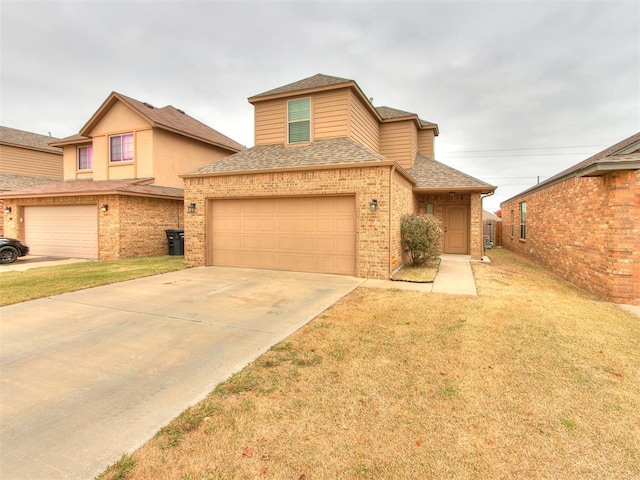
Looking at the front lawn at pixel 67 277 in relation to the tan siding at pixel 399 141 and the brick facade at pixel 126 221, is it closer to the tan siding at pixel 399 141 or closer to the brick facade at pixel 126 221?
the brick facade at pixel 126 221

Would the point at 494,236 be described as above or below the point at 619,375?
above

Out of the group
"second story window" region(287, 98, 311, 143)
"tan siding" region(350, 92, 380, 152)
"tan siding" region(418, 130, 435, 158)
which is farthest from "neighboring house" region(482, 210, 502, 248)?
"second story window" region(287, 98, 311, 143)

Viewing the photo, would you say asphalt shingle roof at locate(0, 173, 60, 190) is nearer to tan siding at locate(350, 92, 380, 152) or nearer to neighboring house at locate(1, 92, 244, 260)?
neighboring house at locate(1, 92, 244, 260)

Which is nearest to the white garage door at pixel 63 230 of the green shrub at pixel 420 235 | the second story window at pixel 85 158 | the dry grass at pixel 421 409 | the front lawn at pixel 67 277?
the front lawn at pixel 67 277

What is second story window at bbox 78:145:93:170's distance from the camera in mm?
16391

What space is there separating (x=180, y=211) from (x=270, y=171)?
7648mm

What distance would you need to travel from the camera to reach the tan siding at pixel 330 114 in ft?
36.8

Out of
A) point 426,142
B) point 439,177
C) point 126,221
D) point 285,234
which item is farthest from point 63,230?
point 426,142

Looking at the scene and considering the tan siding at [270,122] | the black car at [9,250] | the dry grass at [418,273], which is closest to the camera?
the dry grass at [418,273]

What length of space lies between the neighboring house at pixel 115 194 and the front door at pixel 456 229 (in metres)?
12.8

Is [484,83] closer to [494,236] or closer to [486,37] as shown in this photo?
[486,37]

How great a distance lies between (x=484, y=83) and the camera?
1772 centimetres

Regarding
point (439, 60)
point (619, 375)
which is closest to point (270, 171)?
point (619, 375)

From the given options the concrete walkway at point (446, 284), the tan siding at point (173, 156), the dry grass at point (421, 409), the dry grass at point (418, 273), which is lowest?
the dry grass at point (421, 409)
